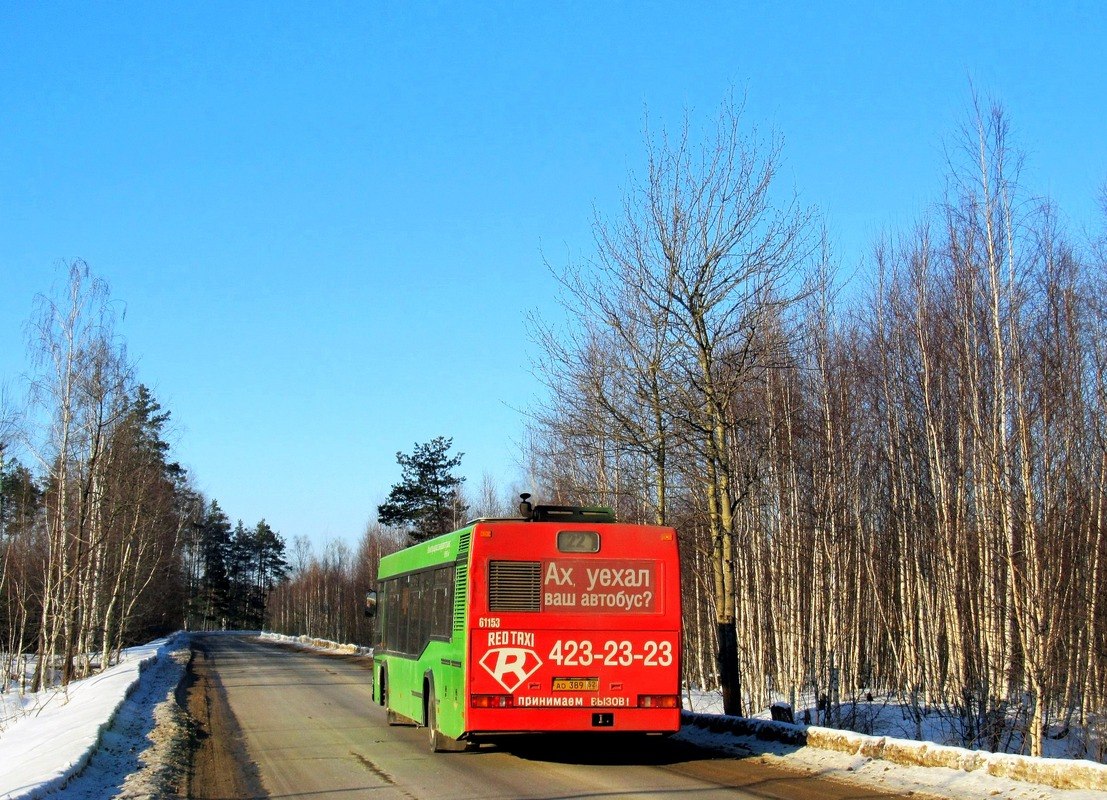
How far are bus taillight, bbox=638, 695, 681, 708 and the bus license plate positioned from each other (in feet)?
2.02

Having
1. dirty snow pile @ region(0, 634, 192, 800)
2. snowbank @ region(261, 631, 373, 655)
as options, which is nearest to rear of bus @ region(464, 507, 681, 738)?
dirty snow pile @ region(0, 634, 192, 800)

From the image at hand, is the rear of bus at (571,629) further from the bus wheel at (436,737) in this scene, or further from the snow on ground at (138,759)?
the snow on ground at (138,759)

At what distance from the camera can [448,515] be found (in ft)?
209

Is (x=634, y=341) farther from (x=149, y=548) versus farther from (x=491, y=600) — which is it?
(x=149, y=548)

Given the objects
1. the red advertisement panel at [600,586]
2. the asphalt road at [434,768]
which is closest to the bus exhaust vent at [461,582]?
the red advertisement panel at [600,586]

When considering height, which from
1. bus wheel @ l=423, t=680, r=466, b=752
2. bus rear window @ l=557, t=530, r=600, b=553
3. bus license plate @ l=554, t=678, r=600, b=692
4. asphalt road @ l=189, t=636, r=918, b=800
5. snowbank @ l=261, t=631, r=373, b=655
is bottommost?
snowbank @ l=261, t=631, r=373, b=655

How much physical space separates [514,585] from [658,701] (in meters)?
2.37

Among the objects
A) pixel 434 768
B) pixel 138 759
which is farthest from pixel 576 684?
pixel 138 759

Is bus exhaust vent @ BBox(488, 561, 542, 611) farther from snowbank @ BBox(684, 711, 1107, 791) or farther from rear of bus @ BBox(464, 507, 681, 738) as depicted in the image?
snowbank @ BBox(684, 711, 1107, 791)

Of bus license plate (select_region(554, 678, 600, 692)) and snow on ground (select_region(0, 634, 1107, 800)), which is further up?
bus license plate (select_region(554, 678, 600, 692))

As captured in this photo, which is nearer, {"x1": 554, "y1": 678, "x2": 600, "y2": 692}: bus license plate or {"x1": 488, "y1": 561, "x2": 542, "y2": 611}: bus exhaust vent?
{"x1": 554, "y1": 678, "x2": 600, "y2": 692}: bus license plate

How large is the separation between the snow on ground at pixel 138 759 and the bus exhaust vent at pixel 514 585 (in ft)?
12.8

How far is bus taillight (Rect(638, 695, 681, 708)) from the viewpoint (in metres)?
13.0

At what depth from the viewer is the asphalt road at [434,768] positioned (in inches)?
433
